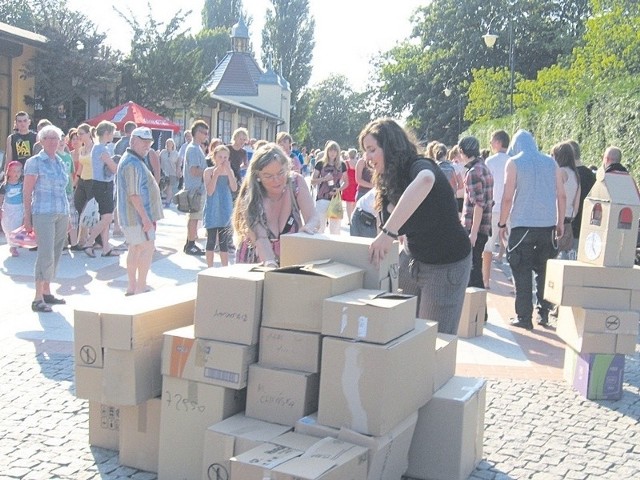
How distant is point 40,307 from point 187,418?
4.37m

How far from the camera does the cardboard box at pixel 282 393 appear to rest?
11.9 feet

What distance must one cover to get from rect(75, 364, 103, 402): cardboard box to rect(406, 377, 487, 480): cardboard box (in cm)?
167

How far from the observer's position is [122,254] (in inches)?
460

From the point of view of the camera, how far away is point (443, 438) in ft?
13.3

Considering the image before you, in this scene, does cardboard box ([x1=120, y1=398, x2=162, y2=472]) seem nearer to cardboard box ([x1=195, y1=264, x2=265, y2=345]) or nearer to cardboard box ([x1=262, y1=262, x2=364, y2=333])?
cardboard box ([x1=195, y1=264, x2=265, y2=345])

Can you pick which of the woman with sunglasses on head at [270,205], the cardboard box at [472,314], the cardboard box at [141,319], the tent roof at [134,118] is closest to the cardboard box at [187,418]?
the cardboard box at [141,319]

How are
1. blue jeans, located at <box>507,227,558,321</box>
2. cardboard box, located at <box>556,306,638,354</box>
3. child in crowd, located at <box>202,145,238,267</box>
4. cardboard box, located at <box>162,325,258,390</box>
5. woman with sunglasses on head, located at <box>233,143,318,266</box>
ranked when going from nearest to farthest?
cardboard box, located at <box>162,325,258,390</box> → woman with sunglasses on head, located at <box>233,143,318,266</box> → cardboard box, located at <box>556,306,638,354</box> → blue jeans, located at <box>507,227,558,321</box> → child in crowd, located at <box>202,145,238,267</box>

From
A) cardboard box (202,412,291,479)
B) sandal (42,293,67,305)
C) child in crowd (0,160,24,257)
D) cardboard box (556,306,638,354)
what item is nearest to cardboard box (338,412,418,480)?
cardboard box (202,412,291,479)

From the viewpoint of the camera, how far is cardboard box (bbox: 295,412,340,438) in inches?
136

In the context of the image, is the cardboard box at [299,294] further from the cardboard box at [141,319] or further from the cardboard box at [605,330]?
the cardboard box at [605,330]

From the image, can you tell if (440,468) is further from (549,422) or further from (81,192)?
(81,192)

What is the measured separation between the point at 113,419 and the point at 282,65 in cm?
7098

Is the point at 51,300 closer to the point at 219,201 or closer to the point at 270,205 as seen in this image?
the point at 219,201

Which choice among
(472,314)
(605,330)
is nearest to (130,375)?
(605,330)
